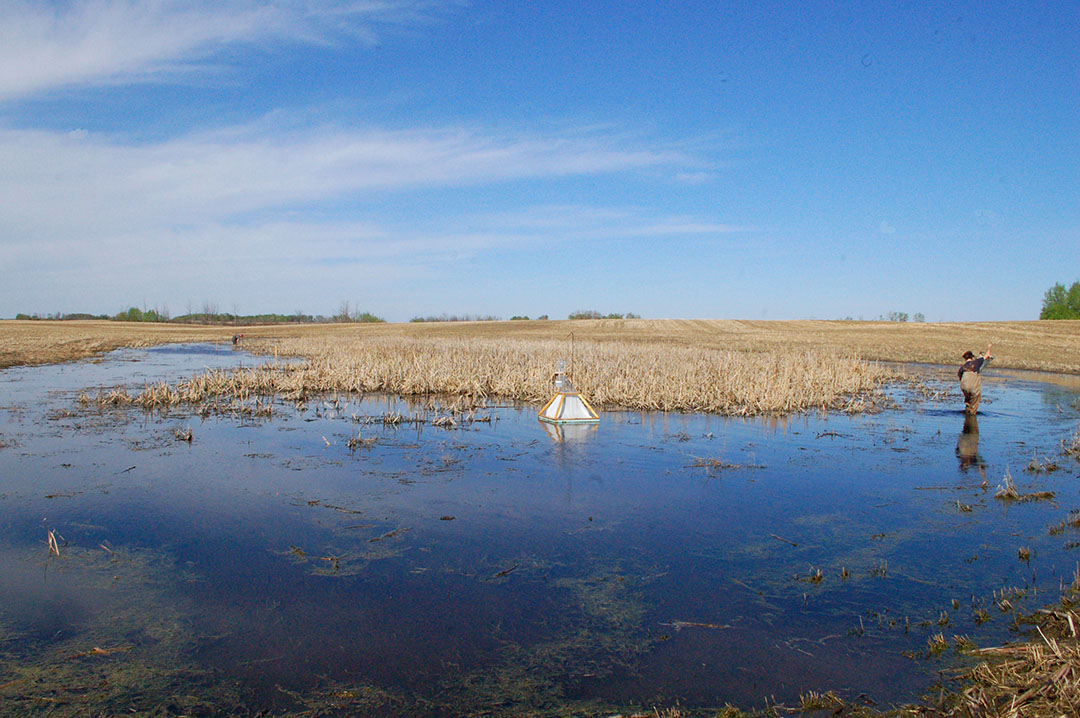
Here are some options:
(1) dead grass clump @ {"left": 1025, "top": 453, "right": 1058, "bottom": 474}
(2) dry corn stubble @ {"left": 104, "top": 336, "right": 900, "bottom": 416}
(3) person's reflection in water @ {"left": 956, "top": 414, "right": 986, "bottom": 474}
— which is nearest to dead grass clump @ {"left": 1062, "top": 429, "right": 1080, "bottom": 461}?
(1) dead grass clump @ {"left": 1025, "top": 453, "right": 1058, "bottom": 474}

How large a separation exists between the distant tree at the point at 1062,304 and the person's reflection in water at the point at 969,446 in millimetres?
90640

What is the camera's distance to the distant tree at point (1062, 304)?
8988 cm

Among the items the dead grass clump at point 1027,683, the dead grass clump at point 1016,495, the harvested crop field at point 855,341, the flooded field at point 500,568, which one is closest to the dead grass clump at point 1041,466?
the flooded field at point 500,568

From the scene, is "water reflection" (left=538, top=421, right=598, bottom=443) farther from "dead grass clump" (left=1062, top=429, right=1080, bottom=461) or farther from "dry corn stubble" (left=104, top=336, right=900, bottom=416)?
"dead grass clump" (left=1062, top=429, right=1080, bottom=461)

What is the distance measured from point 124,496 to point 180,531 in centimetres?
181

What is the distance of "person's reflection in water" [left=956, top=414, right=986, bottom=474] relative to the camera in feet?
36.2

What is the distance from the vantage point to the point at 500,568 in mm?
6438

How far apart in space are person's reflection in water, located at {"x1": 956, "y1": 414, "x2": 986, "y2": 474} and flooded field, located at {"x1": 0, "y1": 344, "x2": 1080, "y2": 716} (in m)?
0.08

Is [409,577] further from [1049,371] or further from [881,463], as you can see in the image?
[1049,371]

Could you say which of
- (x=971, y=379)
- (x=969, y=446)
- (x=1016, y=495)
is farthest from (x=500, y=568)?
(x=971, y=379)

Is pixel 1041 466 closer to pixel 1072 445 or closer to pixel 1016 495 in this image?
pixel 1016 495

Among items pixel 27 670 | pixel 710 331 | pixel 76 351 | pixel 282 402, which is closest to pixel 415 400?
pixel 282 402

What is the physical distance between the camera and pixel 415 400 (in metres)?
18.0

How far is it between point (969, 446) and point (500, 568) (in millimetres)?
10202
